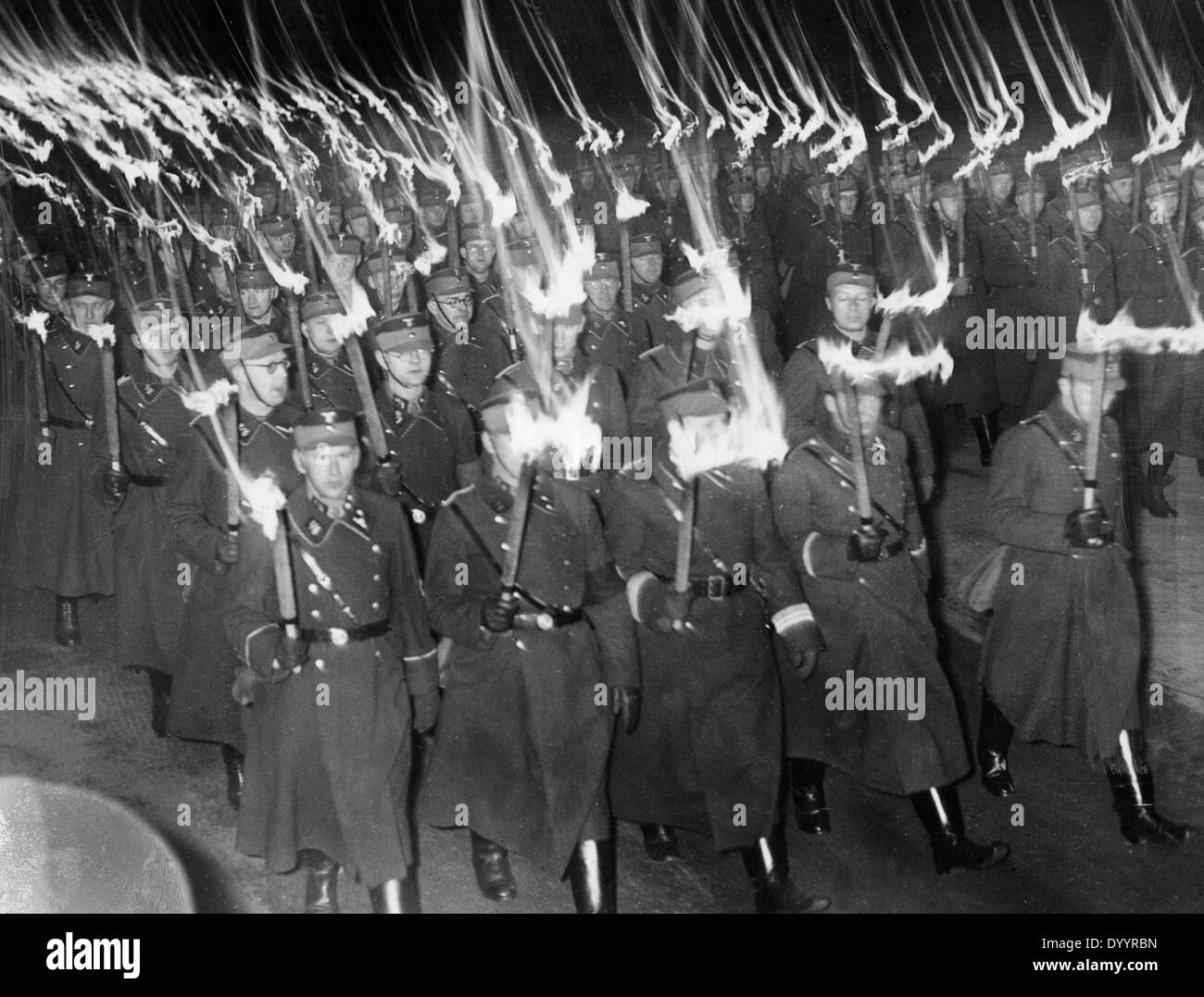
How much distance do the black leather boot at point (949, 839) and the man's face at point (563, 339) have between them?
2.13 metres

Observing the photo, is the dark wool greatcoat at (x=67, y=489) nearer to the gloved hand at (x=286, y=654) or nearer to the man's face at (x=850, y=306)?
the gloved hand at (x=286, y=654)

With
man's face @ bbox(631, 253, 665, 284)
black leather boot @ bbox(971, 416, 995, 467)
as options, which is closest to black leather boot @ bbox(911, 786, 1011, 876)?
black leather boot @ bbox(971, 416, 995, 467)

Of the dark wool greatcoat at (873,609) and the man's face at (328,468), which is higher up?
the man's face at (328,468)

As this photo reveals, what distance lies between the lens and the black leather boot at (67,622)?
14.7ft

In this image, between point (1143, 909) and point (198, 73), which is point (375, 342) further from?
point (1143, 909)

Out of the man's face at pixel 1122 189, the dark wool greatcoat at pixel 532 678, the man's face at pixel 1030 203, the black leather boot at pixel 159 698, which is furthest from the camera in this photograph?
the man's face at pixel 1030 203

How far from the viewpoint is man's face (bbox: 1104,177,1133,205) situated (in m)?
5.20

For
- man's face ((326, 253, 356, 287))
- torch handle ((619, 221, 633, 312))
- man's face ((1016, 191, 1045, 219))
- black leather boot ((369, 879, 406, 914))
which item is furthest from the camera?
man's face ((1016, 191, 1045, 219))

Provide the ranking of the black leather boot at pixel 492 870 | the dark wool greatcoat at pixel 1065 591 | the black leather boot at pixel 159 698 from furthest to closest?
1. the black leather boot at pixel 159 698
2. the dark wool greatcoat at pixel 1065 591
3. the black leather boot at pixel 492 870

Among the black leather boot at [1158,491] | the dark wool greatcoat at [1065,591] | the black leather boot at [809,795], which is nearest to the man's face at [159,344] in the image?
the black leather boot at [809,795]

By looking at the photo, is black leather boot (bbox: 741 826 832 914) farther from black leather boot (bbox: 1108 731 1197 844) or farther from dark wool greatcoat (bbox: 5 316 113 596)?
dark wool greatcoat (bbox: 5 316 113 596)

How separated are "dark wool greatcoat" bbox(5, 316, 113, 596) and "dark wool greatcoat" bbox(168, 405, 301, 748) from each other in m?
0.98

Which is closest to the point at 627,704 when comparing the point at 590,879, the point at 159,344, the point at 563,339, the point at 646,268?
the point at 590,879

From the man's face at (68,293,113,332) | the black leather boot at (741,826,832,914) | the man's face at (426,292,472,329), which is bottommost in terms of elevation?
the black leather boot at (741,826,832,914)
